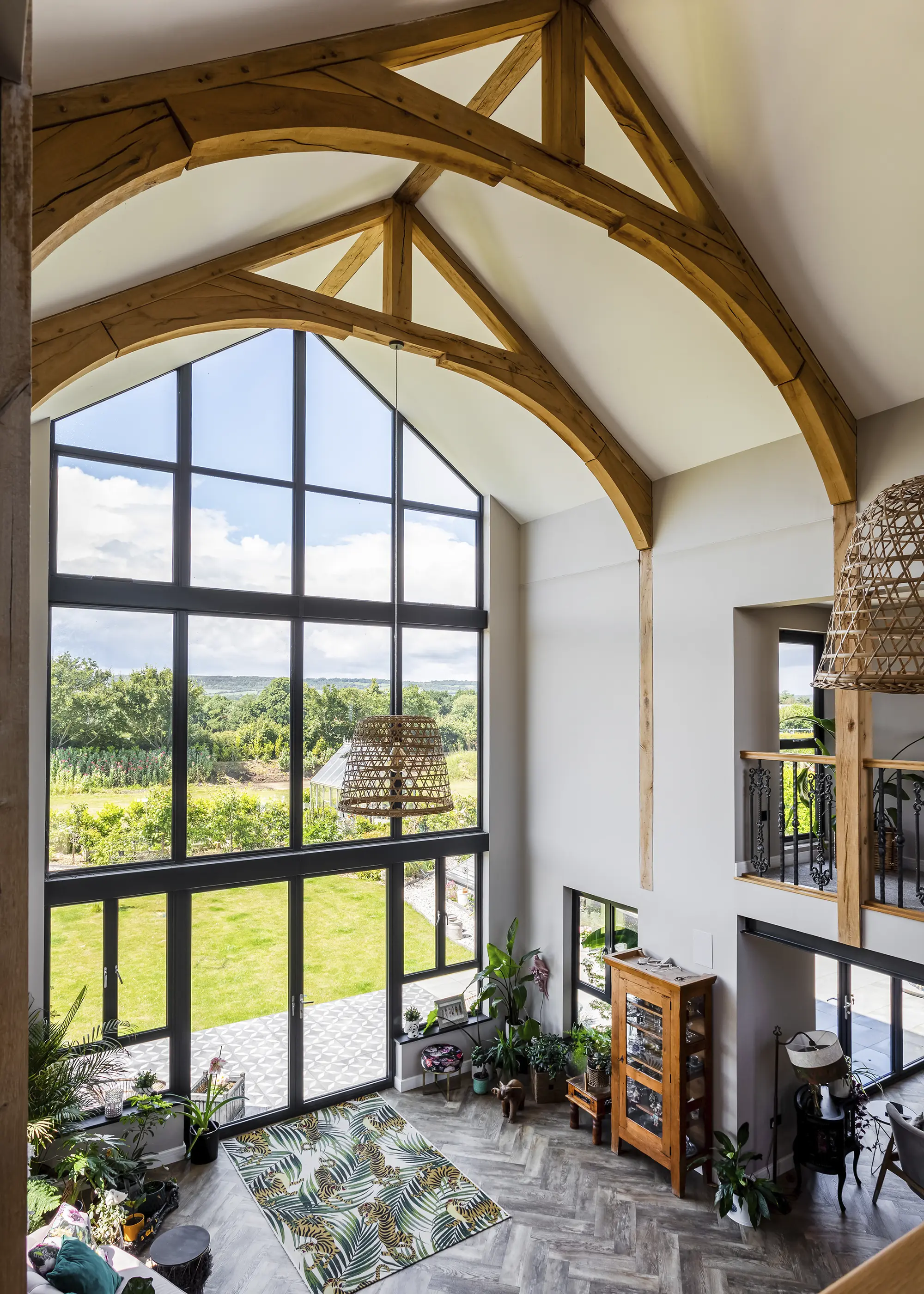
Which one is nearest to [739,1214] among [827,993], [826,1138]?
[826,1138]

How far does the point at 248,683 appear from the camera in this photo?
6.81 metres

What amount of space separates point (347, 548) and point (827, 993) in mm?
6108

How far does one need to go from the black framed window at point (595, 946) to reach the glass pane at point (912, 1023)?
96.9 inches

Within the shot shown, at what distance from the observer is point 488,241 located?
545 cm

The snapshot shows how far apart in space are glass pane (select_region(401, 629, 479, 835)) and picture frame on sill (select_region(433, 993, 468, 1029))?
1610 mm

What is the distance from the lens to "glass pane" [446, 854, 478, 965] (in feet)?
25.4

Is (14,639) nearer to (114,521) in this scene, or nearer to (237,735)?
(114,521)

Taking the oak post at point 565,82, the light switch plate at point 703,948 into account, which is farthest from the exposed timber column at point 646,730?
the oak post at point 565,82

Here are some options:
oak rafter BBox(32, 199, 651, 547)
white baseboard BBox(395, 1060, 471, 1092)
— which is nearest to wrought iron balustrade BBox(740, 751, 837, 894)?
oak rafter BBox(32, 199, 651, 547)

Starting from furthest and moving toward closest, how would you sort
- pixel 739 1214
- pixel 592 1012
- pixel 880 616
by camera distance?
pixel 592 1012 → pixel 739 1214 → pixel 880 616

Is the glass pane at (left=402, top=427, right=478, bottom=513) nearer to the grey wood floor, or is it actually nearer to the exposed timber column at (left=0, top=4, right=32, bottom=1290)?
the grey wood floor

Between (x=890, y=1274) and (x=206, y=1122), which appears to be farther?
(x=206, y=1122)

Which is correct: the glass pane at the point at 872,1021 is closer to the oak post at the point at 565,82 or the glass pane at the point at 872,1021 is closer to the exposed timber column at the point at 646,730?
the exposed timber column at the point at 646,730

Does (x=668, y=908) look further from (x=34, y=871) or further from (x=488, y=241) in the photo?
(x=488, y=241)
